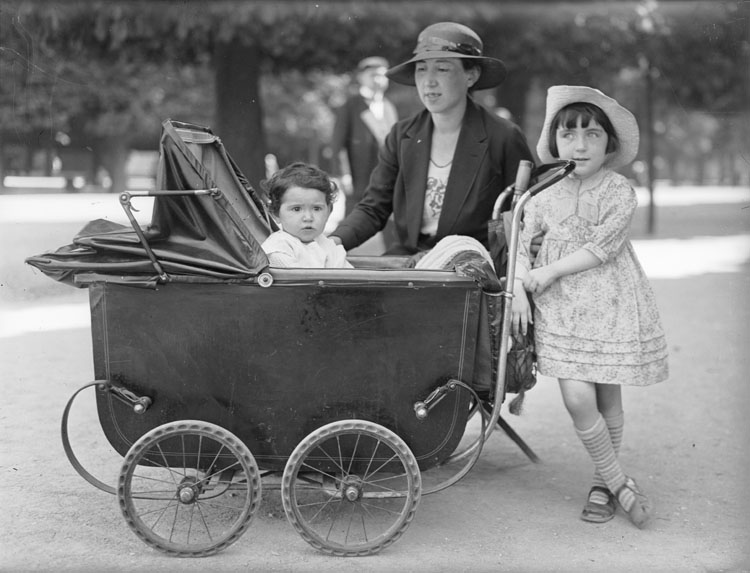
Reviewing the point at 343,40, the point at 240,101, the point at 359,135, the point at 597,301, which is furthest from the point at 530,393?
the point at 343,40

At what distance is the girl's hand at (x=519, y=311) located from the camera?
3545mm

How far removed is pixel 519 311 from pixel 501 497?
3.07 feet

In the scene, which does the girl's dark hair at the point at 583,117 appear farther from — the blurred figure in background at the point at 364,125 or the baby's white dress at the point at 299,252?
the blurred figure in background at the point at 364,125

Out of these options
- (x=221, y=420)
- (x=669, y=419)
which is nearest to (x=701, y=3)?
(x=669, y=419)

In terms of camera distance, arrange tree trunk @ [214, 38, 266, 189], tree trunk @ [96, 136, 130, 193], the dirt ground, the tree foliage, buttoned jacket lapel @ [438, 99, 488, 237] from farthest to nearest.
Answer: tree trunk @ [96, 136, 130, 193] < tree trunk @ [214, 38, 266, 189] < the tree foliage < buttoned jacket lapel @ [438, 99, 488, 237] < the dirt ground

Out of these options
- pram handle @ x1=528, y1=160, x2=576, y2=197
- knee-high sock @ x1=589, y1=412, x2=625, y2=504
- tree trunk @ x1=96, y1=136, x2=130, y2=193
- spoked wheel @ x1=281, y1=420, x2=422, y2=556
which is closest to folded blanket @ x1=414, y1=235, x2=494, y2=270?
pram handle @ x1=528, y1=160, x2=576, y2=197

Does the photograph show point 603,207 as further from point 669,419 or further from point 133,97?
point 133,97

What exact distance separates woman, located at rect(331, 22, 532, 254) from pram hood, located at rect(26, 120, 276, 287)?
3.05 ft

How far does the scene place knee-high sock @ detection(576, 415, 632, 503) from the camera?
362 centimetres

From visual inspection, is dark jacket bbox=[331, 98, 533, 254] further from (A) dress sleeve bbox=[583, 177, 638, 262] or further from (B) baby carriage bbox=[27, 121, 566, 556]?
(B) baby carriage bbox=[27, 121, 566, 556]

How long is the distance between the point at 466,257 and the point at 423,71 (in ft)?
3.56

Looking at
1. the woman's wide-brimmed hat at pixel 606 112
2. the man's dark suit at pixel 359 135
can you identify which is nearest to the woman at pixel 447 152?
the woman's wide-brimmed hat at pixel 606 112

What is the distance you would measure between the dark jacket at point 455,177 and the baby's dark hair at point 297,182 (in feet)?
1.87

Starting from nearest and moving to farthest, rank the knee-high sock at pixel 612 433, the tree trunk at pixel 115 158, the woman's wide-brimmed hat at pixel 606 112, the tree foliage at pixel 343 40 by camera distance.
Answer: the woman's wide-brimmed hat at pixel 606 112 → the knee-high sock at pixel 612 433 → the tree foliage at pixel 343 40 → the tree trunk at pixel 115 158
